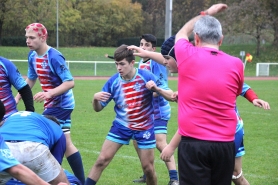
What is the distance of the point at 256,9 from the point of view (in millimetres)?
44906

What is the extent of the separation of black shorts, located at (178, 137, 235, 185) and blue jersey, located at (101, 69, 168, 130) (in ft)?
7.07

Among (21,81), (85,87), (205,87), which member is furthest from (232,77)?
(85,87)

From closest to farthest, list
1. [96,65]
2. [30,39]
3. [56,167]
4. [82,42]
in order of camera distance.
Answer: [56,167] < [30,39] < [96,65] < [82,42]

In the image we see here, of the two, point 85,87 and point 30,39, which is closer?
point 30,39

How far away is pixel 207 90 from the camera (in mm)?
4230

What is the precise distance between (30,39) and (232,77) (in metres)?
3.62

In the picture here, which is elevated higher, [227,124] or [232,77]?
[232,77]

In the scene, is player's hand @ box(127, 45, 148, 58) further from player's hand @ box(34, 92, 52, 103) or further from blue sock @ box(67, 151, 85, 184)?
blue sock @ box(67, 151, 85, 184)

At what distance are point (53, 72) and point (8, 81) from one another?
753mm

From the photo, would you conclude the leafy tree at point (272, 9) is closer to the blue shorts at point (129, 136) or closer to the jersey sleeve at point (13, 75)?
the blue shorts at point (129, 136)

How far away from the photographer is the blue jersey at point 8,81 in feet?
21.5

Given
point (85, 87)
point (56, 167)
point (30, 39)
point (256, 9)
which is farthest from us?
point (256, 9)

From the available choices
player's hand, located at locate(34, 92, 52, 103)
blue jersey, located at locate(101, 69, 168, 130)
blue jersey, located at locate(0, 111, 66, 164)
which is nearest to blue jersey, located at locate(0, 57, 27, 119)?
player's hand, located at locate(34, 92, 52, 103)

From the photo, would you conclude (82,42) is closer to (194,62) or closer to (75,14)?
(75,14)
